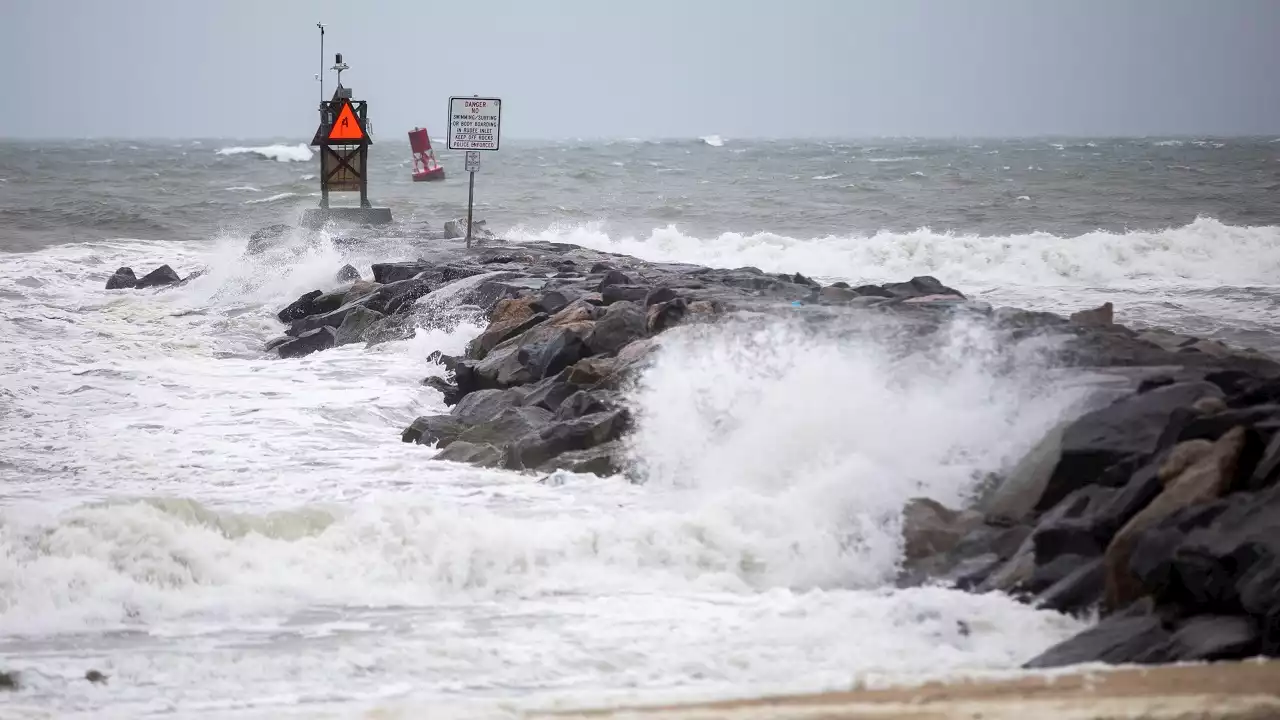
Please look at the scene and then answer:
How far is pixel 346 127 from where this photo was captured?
19.8 m

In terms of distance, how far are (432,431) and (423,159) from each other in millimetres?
15430

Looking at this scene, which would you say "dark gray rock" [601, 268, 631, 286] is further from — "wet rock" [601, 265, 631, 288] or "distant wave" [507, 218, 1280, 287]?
"distant wave" [507, 218, 1280, 287]

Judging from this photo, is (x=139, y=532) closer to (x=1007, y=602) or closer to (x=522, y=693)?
(x=522, y=693)

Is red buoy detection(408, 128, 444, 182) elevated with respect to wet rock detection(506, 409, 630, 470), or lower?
elevated

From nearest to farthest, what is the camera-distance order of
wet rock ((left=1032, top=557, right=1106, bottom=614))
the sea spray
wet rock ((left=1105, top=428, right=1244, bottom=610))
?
wet rock ((left=1105, top=428, right=1244, bottom=610)), wet rock ((left=1032, top=557, right=1106, bottom=614)), the sea spray

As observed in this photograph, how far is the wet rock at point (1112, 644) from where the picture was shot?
4242mm

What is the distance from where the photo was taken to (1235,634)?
13.5 ft

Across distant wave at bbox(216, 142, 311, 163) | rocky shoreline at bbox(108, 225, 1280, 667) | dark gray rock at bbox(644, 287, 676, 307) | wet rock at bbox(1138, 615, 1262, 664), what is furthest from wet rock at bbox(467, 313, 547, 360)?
distant wave at bbox(216, 142, 311, 163)

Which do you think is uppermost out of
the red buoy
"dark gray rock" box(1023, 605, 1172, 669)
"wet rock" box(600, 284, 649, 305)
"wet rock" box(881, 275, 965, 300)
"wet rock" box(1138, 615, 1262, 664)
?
the red buoy

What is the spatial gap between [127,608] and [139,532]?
31.1 inches

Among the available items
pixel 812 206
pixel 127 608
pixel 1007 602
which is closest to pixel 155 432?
pixel 127 608

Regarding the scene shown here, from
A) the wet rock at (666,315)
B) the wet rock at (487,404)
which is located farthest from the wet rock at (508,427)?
the wet rock at (666,315)

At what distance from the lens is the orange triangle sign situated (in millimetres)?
19766

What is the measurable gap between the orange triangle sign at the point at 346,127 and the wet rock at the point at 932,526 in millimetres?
15868
